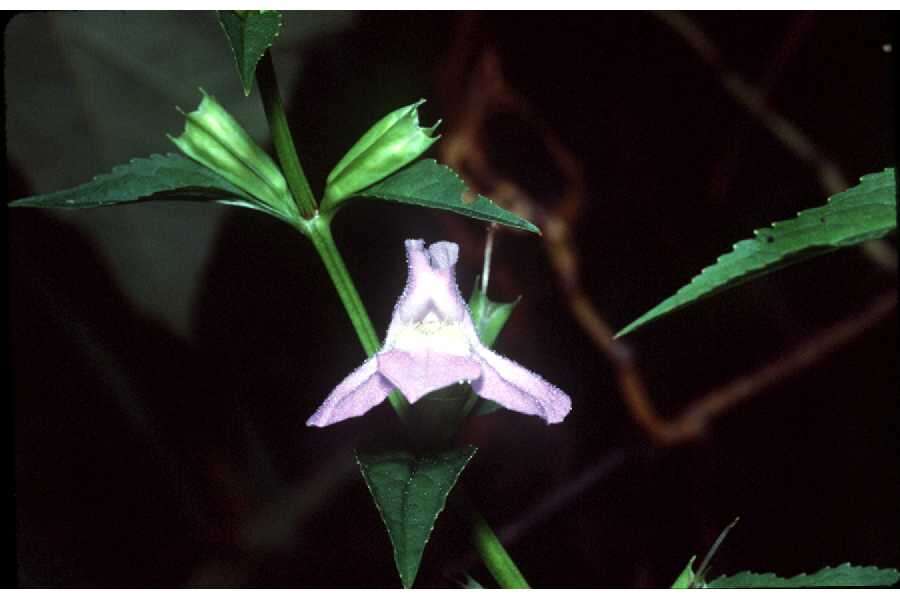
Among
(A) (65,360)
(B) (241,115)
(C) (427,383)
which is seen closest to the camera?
(C) (427,383)

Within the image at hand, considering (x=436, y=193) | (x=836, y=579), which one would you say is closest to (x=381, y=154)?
(x=436, y=193)

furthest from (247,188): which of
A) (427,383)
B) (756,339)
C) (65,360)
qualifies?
(756,339)

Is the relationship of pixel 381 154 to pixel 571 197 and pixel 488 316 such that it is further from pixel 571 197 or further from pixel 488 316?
pixel 571 197

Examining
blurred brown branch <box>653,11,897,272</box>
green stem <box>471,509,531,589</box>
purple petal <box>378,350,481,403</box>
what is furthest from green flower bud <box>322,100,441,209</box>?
blurred brown branch <box>653,11,897,272</box>

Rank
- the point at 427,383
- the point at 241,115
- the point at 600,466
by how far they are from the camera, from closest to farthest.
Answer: the point at 427,383
the point at 241,115
the point at 600,466

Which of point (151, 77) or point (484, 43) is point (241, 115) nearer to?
point (151, 77)

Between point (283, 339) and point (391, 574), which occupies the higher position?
point (283, 339)
